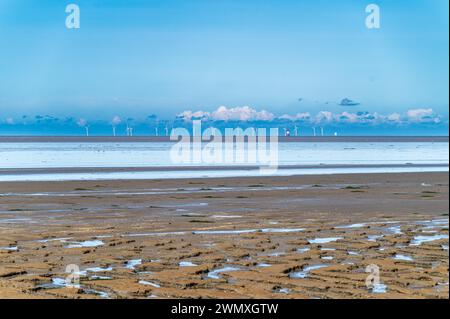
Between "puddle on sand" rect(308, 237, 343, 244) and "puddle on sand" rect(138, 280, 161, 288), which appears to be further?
"puddle on sand" rect(308, 237, 343, 244)

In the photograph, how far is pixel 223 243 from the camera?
1343cm

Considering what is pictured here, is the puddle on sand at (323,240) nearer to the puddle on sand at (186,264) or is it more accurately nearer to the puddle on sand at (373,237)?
the puddle on sand at (373,237)

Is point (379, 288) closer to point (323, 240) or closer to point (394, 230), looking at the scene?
point (323, 240)

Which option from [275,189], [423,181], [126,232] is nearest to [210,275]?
[126,232]

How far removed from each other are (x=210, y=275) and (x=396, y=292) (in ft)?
8.26

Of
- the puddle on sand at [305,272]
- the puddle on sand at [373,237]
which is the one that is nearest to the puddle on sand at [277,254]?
the puddle on sand at [305,272]

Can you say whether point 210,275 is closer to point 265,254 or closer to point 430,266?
point 265,254

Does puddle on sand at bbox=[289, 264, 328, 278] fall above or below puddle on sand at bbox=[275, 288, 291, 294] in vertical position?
below

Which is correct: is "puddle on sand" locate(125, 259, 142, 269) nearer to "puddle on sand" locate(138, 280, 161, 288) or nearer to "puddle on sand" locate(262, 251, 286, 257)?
"puddle on sand" locate(138, 280, 161, 288)

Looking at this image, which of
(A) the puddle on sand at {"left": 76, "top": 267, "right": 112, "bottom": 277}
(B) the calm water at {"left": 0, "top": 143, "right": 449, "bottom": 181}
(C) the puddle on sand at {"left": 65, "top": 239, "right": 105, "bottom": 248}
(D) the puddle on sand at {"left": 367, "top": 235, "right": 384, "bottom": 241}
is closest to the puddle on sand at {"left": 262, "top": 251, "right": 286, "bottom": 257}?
(D) the puddle on sand at {"left": 367, "top": 235, "right": 384, "bottom": 241}

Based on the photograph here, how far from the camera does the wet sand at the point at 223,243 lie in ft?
31.4

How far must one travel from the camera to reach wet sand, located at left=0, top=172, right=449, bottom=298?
9.57 m

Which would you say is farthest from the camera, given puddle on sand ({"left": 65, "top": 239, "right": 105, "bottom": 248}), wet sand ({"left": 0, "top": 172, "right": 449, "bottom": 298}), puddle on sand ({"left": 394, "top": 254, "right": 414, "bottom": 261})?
puddle on sand ({"left": 65, "top": 239, "right": 105, "bottom": 248})
